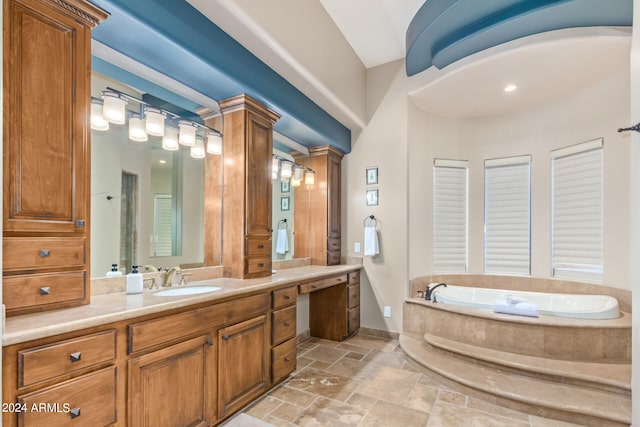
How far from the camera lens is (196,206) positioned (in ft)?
8.64

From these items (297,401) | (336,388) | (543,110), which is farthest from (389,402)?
(543,110)

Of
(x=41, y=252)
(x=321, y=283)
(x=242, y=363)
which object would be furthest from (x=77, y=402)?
(x=321, y=283)

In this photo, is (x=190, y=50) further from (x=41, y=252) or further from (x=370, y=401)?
(x=370, y=401)

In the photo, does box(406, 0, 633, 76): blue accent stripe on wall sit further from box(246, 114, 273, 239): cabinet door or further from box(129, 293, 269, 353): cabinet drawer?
box(129, 293, 269, 353): cabinet drawer

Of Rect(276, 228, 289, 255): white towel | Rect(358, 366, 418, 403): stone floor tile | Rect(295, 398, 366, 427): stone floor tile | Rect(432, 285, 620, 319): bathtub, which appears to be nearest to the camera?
Rect(295, 398, 366, 427): stone floor tile

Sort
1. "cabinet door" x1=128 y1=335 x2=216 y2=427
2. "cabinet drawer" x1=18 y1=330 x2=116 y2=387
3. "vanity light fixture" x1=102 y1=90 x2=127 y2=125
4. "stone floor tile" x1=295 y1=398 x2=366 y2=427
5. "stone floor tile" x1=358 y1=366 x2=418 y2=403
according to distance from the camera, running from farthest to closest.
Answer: "stone floor tile" x1=358 y1=366 x2=418 y2=403, "stone floor tile" x1=295 y1=398 x2=366 y2=427, "vanity light fixture" x1=102 y1=90 x2=127 y2=125, "cabinet door" x1=128 y1=335 x2=216 y2=427, "cabinet drawer" x1=18 y1=330 x2=116 y2=387

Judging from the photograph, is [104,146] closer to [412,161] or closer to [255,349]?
[255,349]

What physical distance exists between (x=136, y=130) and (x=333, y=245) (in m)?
2.53

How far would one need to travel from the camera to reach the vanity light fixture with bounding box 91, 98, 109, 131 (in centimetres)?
189

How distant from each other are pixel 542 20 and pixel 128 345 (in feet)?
12.0

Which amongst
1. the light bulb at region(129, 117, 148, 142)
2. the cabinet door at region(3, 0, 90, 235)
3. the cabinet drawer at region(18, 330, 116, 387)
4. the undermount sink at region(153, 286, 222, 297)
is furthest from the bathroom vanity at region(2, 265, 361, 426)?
the light bulb at region(129, 117, 148, 142)

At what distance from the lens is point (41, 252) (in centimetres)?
140

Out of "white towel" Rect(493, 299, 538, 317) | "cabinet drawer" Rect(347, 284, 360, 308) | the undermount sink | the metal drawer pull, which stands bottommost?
"cabinet drawer" Rect(347, 284, 360, 308)

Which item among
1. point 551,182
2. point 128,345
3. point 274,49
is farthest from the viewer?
point 551,182
